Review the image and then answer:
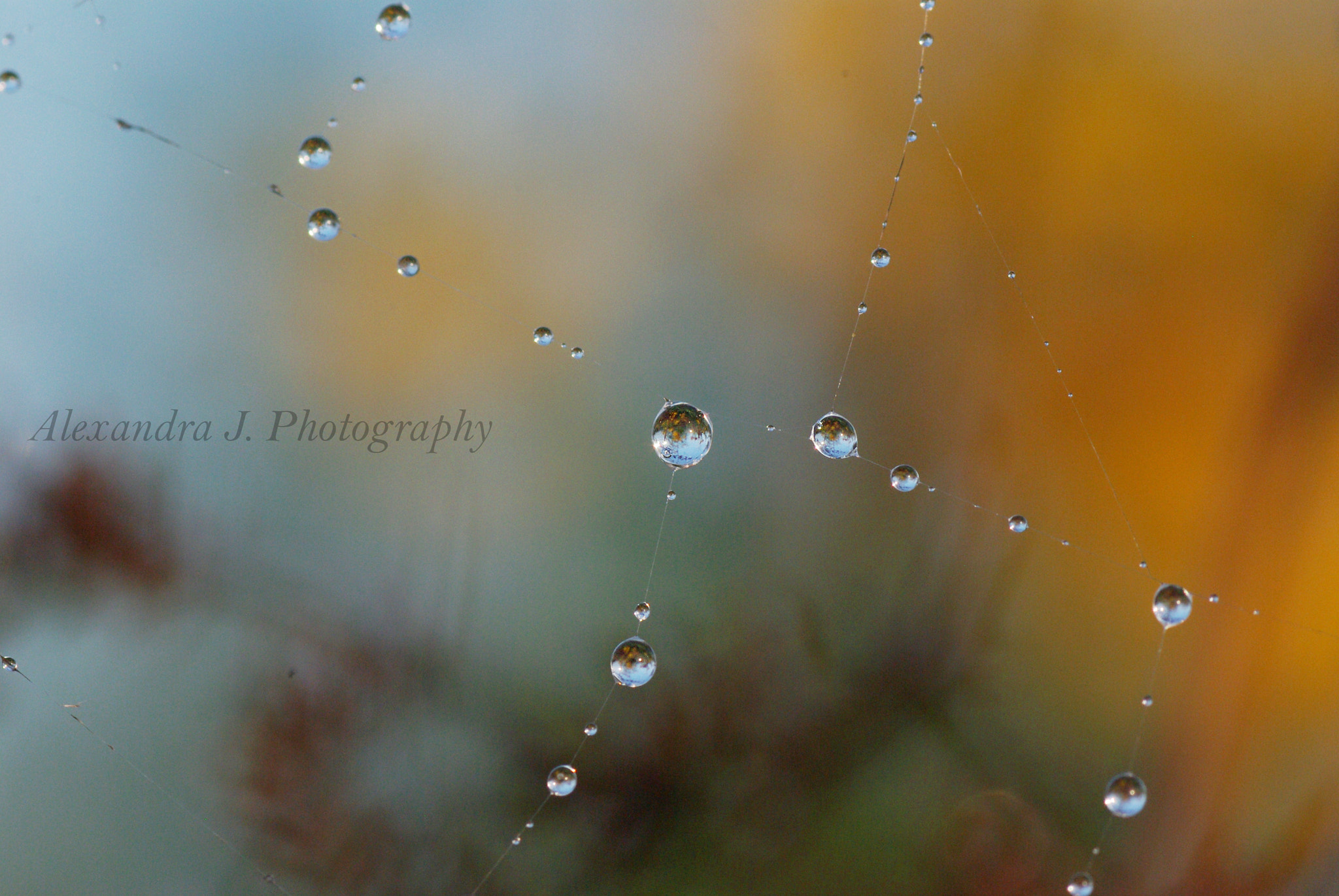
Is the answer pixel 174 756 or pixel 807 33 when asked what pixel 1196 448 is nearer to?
pixel 807 33

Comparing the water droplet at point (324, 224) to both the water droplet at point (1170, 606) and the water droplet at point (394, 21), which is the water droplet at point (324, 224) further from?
the water droplet at point (1170, 606)

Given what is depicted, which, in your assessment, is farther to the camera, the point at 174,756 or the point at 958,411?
the point at 958,411

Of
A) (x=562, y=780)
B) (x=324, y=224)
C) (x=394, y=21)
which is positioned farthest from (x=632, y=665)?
(x=394, y=21)

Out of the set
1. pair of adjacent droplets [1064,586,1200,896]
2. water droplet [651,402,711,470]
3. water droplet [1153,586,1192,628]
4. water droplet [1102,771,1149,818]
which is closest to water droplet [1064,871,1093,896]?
pair of adjacent droplets [1064,586,1200,896]

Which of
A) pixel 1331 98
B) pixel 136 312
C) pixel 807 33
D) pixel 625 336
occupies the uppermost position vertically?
pixel 1331 98

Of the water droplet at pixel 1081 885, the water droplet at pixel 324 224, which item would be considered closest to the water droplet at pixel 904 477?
the water droplet at pixel 1081 885

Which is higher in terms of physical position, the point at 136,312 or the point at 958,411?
the point at 958,411

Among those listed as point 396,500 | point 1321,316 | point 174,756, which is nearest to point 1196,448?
point 1321,316
